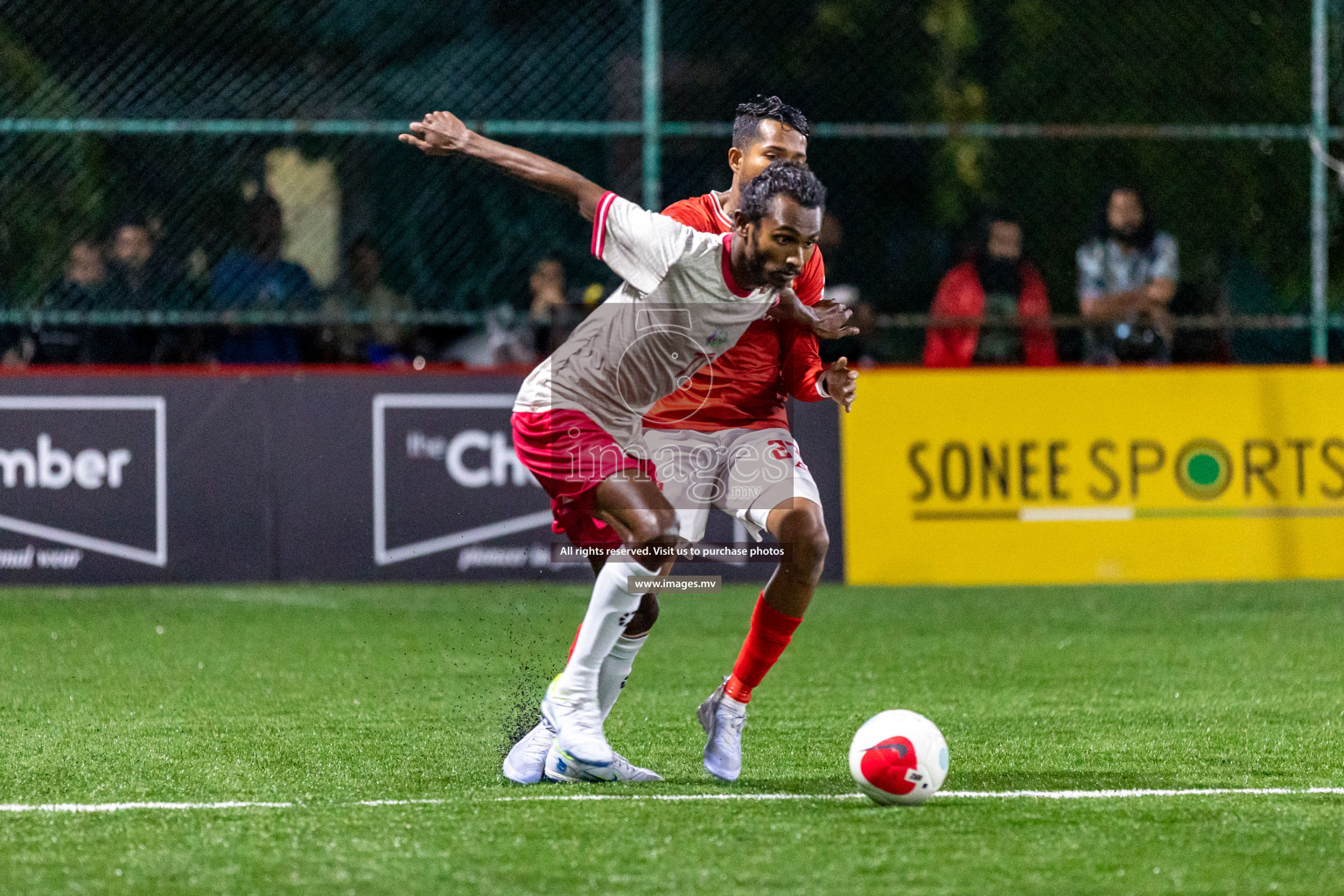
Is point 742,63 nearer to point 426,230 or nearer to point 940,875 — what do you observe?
point 426,230

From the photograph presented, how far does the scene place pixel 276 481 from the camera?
10.4 meters

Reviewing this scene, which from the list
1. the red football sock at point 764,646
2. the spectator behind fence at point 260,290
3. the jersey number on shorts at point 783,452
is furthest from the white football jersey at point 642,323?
the spectator behind fence at point 260,290

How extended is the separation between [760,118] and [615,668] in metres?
1.84

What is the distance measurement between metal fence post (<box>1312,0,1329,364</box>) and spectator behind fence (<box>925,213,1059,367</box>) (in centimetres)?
162

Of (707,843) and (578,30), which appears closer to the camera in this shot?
(707,843)

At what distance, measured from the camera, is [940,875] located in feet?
12.9

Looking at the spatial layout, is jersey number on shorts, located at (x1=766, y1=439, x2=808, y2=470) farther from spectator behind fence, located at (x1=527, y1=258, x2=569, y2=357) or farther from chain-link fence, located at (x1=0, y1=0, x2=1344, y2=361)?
spectator behind fence, located at (x1=527, y1=258, x2=569, y2=357)

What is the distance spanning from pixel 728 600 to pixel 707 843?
590cm

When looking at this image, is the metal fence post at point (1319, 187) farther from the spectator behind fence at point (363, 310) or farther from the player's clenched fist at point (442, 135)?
the player's clenched fist at point (442, 135)

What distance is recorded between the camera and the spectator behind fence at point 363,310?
10820mm

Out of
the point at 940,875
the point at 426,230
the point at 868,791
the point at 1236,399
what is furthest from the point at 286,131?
the point at 940,875

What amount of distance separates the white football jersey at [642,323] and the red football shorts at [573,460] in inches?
1.6

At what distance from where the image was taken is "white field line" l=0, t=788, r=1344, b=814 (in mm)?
4707

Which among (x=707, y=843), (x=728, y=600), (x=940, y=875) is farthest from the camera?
(x=728, y=600)
